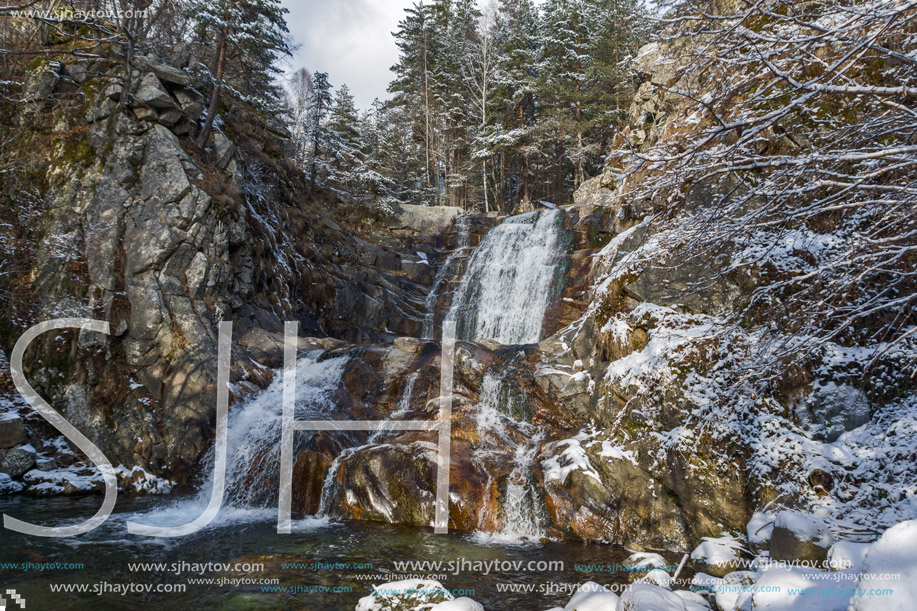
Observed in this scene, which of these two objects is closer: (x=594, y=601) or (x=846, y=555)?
(x=846, y=555)

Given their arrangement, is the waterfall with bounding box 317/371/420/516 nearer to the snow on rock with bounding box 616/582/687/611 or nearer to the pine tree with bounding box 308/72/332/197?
the snow on rock with bounding box 616/582/687/611

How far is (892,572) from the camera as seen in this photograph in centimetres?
252

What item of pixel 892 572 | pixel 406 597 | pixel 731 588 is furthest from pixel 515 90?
pixel 892 572

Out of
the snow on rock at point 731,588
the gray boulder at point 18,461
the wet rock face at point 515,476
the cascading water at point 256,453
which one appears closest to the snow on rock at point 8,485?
the gray boulder at point 18,461

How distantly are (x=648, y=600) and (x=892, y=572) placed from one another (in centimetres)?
162

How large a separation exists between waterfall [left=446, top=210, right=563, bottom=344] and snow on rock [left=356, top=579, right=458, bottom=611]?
10.5m

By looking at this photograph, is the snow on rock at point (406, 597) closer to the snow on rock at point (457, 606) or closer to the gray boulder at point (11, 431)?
the snow on rock at point (457, 606)

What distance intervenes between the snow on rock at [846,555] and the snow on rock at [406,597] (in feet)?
10.9

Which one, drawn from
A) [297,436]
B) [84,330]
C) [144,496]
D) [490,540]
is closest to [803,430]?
[490,540]

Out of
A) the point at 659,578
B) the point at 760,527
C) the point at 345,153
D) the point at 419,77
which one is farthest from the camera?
the point at 419,77

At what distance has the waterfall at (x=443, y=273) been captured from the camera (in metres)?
17.9

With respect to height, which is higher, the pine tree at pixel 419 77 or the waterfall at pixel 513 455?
the pine tree at pixel 419 77

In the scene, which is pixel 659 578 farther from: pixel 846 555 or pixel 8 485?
pixel 8 485

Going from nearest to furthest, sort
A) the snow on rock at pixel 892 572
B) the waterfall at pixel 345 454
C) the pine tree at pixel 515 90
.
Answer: the snow on rock at pixel 892 572, the waterfall at pixel 345 454, the pine tree at pixel 515 90
